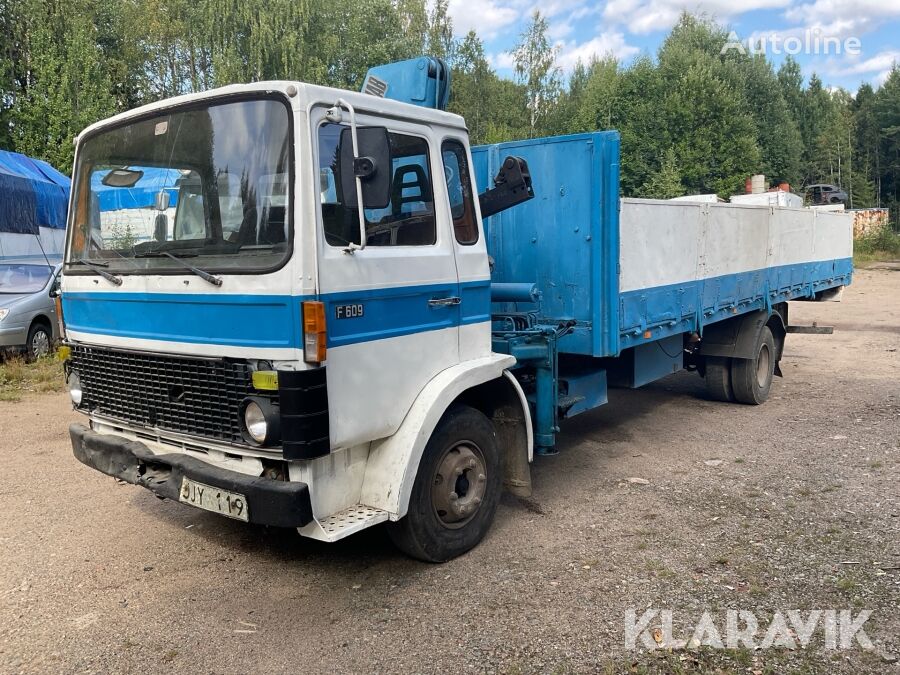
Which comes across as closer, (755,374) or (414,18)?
(755,374)

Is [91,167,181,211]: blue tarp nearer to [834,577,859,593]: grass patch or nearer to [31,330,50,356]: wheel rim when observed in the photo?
[834,577,859,593]: grass patch

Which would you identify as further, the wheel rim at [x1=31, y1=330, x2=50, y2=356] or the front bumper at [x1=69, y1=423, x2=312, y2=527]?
the wheel rim at [x1=31, y1=330, x2=50, y2=356]

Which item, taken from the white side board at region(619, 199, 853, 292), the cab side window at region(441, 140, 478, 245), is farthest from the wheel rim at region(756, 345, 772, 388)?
the cab side window at region(441, 140, 478, 245)

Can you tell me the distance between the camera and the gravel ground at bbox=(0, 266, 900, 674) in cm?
327

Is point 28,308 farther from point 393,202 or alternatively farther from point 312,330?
point 312,330

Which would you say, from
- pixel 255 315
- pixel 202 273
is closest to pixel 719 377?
pixel 255 315

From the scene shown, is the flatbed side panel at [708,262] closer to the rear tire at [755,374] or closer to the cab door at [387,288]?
the rear tire at [755,374]

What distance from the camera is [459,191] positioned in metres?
4.12

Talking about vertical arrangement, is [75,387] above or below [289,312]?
below

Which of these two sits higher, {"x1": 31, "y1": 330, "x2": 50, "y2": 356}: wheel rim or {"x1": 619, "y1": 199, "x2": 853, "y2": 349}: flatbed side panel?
{"x1": 619, "y1": 199, "x2": 853, "y2": 349}: flatbed side panel

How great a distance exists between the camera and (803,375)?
989 cm

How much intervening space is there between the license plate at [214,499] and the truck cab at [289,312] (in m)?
0.01

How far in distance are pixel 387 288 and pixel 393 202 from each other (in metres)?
0.45

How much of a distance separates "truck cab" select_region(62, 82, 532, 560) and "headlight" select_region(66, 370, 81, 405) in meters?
0.02
